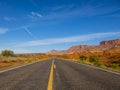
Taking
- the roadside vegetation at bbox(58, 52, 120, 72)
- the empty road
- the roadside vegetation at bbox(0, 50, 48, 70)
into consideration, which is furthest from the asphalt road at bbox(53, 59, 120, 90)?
the roadside vegetation at bbox(0, 50, 48, 70)

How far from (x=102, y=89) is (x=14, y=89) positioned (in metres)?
3.34

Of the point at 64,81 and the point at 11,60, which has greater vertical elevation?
the point at 11,60

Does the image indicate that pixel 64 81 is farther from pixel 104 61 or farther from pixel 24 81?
pixel 104 61

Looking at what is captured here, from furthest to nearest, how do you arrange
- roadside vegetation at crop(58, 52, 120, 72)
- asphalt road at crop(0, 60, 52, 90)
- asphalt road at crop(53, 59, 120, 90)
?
roadside vegetation at crop(58, 52, 120, 72), asphalt road at crop(0, 60, 52, 90), asphalt road at crop(53, 59, 120, 90)

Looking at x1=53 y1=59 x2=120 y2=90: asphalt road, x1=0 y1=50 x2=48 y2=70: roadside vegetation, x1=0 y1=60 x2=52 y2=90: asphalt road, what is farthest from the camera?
x1=0 y1=50 x2=48 y2=70: roadside vegetation

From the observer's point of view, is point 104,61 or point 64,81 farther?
point 104,61

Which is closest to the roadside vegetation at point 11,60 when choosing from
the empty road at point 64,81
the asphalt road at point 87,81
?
the empty road at point 64,81

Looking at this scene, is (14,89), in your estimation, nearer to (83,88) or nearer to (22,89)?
(22,89)

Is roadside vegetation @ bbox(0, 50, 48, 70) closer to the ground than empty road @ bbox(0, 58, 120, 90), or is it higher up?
higher up

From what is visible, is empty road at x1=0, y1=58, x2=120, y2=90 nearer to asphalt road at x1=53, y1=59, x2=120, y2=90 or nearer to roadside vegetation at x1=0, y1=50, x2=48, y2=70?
asphalt road at x1=53, y1=59, x2=120, y2=90

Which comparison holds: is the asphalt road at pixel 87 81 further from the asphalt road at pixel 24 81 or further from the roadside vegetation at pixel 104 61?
the roadside vegetation at pixel 104 61

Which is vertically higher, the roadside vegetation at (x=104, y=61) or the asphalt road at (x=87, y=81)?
the roadside vegetation at (x=104, y=61)

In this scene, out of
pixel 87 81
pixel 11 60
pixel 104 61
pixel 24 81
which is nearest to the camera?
pixel 87 81

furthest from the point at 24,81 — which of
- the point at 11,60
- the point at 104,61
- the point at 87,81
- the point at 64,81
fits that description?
the point at 11,60
